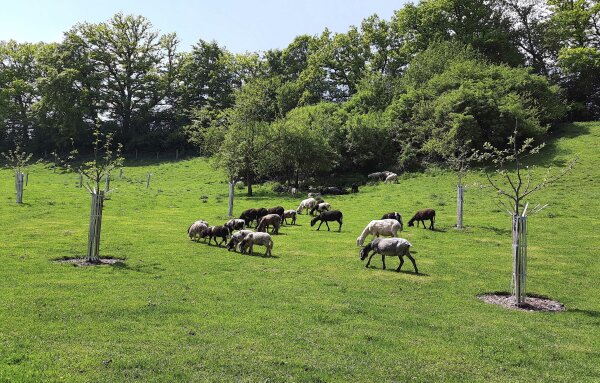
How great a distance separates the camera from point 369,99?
70.5 meters

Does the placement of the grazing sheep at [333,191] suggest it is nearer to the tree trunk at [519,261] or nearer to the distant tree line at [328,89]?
the distant tree line at [328,89]

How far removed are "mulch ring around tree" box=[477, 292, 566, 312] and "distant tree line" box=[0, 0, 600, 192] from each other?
3109 centimetres

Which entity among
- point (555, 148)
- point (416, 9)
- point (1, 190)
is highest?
point (416, 9)

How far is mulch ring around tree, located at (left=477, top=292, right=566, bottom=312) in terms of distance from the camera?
1429cm

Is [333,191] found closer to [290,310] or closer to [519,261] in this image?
[519,261]

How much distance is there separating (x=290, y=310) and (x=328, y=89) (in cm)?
7628

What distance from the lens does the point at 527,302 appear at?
14.8m

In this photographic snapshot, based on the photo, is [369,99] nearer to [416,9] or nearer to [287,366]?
[416,9]

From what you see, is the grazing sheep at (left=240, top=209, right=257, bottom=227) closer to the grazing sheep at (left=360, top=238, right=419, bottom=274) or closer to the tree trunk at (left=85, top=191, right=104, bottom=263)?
the tree trunk at (left=85, top=191, right=104, bottom=263)

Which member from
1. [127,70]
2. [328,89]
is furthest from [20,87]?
[328,89]

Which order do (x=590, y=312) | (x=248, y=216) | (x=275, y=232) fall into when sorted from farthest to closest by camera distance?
(x=248, y=216), (x=275, y=232), (x=590, y=312)

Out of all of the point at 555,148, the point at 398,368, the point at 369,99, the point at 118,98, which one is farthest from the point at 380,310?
the point at 118,98

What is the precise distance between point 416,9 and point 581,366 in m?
78.2

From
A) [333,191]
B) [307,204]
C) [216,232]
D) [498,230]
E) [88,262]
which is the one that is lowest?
[88,262]
